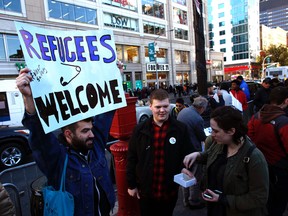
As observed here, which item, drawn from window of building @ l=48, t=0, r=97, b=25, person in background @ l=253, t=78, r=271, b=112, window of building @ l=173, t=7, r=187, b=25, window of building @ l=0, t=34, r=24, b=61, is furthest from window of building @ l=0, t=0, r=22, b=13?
window of building @ l=173, t=7, r=187, b=25

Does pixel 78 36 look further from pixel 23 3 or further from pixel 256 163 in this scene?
pixel 23 3

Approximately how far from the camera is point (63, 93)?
6.39ft

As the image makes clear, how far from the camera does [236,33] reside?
76.7 m

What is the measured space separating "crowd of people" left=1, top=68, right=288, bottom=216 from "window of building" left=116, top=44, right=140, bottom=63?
30.2 meters

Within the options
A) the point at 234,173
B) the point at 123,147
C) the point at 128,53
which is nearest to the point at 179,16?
the point at 128,53

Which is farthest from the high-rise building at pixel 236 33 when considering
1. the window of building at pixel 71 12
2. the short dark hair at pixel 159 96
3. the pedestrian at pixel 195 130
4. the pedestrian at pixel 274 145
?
the short dark hair at pixel 159 96

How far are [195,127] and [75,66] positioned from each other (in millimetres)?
2203

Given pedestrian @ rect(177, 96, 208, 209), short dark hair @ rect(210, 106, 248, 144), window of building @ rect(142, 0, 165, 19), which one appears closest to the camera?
short dark hair @ rect(210, 106, 248, 144)

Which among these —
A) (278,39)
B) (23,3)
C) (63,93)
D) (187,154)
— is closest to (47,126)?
(63,93)

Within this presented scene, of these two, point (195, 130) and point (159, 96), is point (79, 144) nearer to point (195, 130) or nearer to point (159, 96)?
point (159, 96)

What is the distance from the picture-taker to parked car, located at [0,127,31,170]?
659 centimetres

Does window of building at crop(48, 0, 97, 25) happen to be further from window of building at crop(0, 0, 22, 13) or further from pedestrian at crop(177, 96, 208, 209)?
pedestrian at crop(177, 96, 208, 209)

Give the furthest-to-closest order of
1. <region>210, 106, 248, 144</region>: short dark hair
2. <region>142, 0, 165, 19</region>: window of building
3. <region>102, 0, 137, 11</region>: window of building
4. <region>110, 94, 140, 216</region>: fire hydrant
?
<region>142, 0, 165, 19</region>: window of building < <region>102, 0, 137, 11</region>: window of building < <region>110, 94, 140, 216</region>: fire hydrant < <region>210, 106, 248, 144</region>: short dark hair

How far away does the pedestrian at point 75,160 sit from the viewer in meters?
1.70
